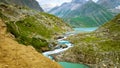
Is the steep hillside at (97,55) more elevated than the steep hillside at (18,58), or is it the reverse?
the steep hillside at (18,58)

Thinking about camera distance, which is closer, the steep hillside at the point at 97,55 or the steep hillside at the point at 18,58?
the steep hillside at the point at 18,58

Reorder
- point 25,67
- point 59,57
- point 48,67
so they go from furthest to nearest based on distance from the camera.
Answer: point 59,57, point 48,67, point 25,67

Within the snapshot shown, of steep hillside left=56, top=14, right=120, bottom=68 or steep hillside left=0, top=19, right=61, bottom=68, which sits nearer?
steep hillside left=0, top=19, right=61, bottom=68

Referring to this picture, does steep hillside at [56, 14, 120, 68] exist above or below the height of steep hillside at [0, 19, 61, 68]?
below

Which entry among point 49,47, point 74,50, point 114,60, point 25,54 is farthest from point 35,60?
point 49,47

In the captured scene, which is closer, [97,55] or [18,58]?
[18,58]

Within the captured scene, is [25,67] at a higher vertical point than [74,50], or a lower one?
higher

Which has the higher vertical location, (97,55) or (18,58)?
(18,58)

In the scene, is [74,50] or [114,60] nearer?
[114,60]

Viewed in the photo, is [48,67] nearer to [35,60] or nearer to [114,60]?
[35,60]

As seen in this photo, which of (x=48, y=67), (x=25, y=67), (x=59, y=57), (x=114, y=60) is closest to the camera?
(x=25, y=67)
